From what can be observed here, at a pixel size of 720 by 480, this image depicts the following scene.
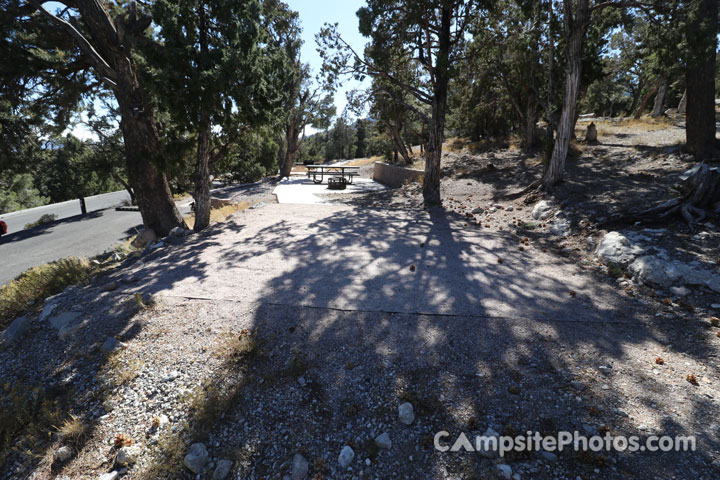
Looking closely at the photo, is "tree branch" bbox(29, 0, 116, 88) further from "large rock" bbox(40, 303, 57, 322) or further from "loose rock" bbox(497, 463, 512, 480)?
"loose rock" bbox(497, 463, 512, 480)

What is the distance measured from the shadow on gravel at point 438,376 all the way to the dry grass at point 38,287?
4.12 m

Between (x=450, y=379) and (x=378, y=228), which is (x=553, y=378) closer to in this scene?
(x=450, y=379)

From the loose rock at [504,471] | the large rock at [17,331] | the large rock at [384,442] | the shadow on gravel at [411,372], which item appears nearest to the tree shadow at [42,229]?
the large rock at [17,331]

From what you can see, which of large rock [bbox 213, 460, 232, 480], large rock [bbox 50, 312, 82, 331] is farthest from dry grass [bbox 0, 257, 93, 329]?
large rock [bbox 213, 460, 232, 480]

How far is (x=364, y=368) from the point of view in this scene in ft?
9.74

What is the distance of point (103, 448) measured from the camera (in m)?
2.51

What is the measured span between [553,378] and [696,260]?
3.48 m

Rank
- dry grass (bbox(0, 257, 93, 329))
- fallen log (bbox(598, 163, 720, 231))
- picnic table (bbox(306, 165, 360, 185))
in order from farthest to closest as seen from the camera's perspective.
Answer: picnic table (bbox(306, 165, 360, 185)) < fallen log (bbox(598, 163, 720, 231)) < dry grass (bbox(0, 257, 93, 329))

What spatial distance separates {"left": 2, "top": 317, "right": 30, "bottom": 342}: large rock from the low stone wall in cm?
1296

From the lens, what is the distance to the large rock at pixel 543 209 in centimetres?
745

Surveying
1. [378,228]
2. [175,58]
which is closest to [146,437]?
[378,228]

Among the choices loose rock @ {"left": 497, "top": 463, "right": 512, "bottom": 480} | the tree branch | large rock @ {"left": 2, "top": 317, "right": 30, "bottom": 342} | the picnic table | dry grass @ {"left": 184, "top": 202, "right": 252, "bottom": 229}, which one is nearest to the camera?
loose rock @ {"left": 497, "top": 463, "right": 512, "bottom": 480}

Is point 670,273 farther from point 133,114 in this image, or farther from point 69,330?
point 133,114

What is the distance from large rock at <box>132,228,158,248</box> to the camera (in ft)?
25.4
